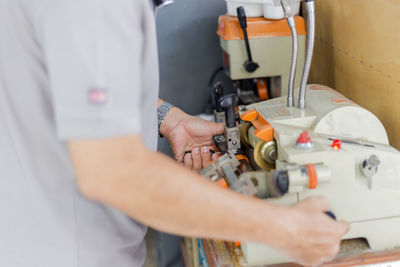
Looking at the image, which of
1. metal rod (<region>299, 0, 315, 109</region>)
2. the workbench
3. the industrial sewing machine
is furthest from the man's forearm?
metal rod (<region>299, 0, 315, 109</region>)

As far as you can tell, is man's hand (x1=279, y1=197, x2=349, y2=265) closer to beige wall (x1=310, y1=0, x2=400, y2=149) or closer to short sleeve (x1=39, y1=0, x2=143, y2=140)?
short sleeve (x1=39, y1=0, x2=143, y2=140)

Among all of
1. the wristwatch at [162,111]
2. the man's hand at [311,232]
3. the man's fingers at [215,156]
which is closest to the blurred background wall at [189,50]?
the wristwatch at [162,111]

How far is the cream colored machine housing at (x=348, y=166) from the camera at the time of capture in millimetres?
958

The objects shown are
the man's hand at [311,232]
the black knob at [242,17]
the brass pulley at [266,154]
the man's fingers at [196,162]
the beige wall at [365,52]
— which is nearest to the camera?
the man's hand at [311,232]

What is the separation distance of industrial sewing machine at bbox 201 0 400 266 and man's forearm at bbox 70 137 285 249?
17 centimetres

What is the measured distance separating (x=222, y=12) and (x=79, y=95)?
1584 mm

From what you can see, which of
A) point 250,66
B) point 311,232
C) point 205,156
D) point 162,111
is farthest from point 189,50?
point 311,232

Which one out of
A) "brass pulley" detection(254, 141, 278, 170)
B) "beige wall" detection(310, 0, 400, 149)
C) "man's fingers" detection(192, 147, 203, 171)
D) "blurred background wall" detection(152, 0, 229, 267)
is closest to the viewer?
"brass pulley" detection(254, 141, 278, 170)

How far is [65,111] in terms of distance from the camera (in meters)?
0.65

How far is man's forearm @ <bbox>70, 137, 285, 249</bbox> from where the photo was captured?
66 centimetres

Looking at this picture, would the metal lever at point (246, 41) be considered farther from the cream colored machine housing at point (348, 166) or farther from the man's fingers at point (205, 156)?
the cream colored machine housing at point (348, 166)

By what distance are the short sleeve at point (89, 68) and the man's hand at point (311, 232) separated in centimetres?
33

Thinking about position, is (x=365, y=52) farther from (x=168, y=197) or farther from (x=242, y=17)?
(x=168, y=197)

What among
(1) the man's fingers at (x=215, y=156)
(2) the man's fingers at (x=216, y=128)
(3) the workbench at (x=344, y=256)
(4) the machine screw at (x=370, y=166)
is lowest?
(3) the workbench at (x=344, y=256)
